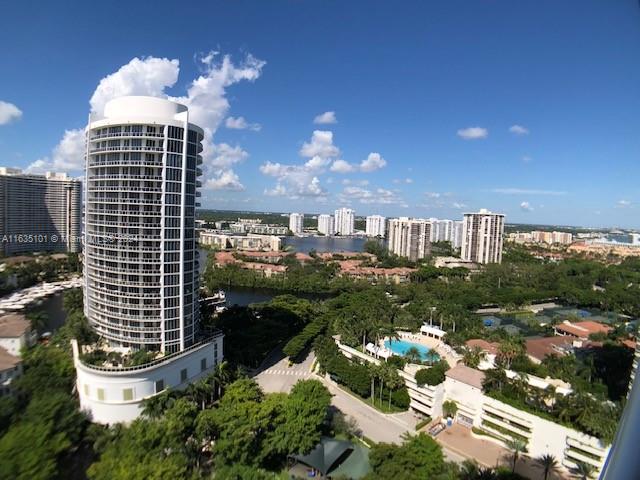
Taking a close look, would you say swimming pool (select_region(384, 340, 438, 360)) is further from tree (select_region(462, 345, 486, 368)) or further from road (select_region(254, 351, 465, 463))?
road (select_region(254, 351, 465, 463))

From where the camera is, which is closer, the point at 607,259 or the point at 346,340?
the point at 346,340

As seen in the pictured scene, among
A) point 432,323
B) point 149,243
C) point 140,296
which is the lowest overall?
point 432,323

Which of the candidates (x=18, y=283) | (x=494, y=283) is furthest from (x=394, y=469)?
(x=494, y=283)

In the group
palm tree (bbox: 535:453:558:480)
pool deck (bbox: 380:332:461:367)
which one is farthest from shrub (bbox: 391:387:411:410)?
palm tree (bbox: 535:453:558:480)

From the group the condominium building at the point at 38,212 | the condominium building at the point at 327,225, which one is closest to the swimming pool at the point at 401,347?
the condominium building at the point at 38,212

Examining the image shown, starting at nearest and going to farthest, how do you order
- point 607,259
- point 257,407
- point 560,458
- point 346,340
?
point 257,407, point 560,458, point 346,340, point 607,259

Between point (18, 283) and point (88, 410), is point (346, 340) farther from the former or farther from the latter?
point (18, 283)

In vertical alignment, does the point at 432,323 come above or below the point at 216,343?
below
